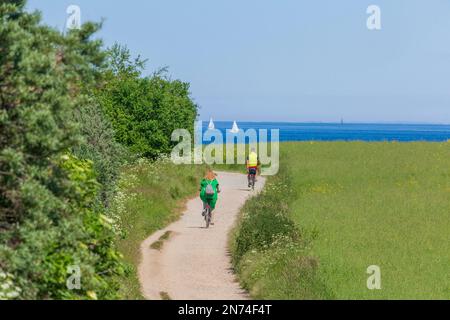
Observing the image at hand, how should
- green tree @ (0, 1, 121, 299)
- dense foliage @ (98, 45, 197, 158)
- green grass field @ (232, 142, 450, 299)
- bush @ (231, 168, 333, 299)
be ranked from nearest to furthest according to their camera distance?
Answer: 1. green tree @ (0, 1, 121, 299)
2. bush @ (231, 168, 333, 299)
3. green grass field @ (232, 142, 450, 299)
4. dense foliage @ (98, 45, 197, 158)

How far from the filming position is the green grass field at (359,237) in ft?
57.2

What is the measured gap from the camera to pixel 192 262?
22438 millimetres

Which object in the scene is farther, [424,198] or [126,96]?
[126,96]

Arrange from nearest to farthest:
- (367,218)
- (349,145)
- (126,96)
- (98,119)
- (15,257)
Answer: (15,257) < (98,119) < (367,218) < (126,96) < (349,145)

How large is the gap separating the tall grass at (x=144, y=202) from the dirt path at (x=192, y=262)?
1.13ft

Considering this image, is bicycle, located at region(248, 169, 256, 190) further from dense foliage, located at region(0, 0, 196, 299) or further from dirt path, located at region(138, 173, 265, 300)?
dense foliage, located at region(0, 0, 196, 299)

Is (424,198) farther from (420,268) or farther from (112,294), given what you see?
(112,294)

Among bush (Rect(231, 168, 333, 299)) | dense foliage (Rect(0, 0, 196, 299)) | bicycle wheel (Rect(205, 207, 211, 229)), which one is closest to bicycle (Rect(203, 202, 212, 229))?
bicycle wheel (Rect(205, 207, 211, 229))

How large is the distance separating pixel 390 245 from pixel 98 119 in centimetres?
897

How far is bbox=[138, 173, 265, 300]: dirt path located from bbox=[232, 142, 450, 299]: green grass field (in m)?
0.62

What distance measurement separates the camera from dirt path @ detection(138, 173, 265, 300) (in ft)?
61.6

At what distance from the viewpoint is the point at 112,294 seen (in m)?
15.3

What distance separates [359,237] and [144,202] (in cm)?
909

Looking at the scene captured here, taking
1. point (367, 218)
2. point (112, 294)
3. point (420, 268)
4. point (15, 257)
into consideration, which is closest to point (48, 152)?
point (15, 257)
